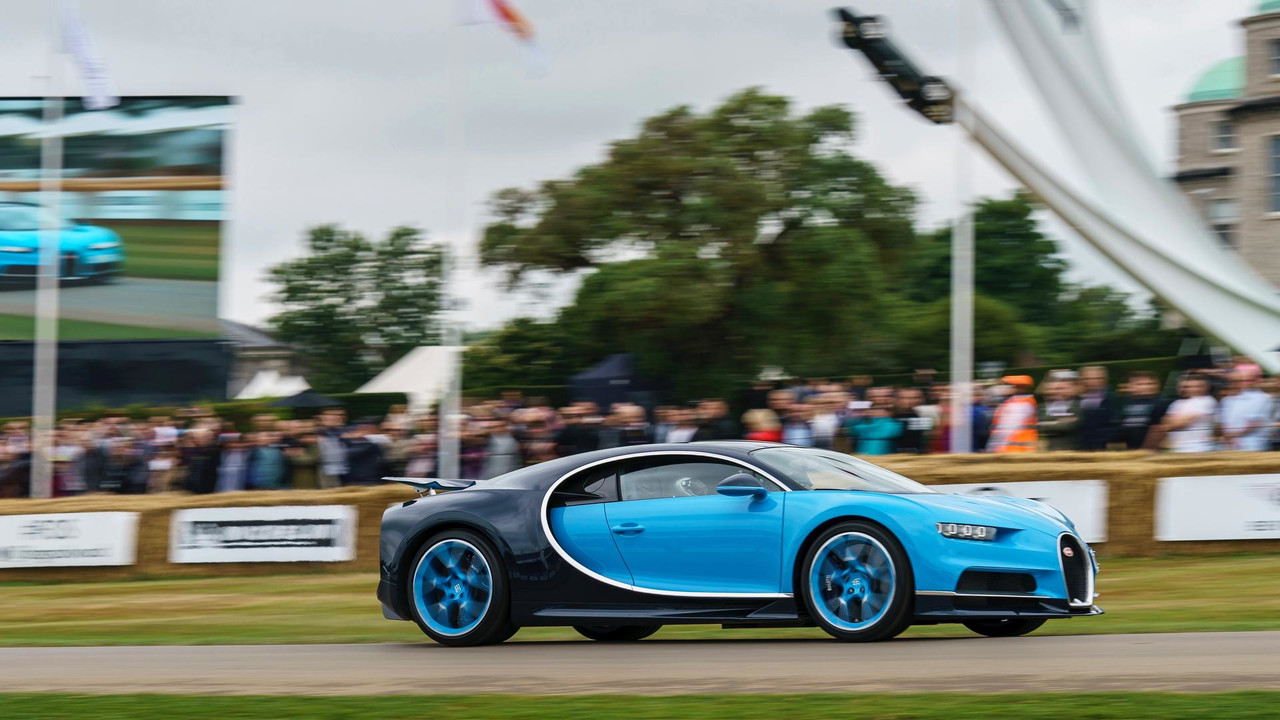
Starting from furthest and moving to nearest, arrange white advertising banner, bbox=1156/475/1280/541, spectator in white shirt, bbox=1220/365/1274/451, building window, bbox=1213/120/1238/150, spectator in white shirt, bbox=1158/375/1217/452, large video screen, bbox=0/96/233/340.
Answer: building window, bbox=1213/120/1238/150, large video screen, bbox=0/96/233/340, spectator in white shirt, bbox=1158/375/1217/452, spectator in white shirt, bbox=1220/365/1274/451, white advertising banner, bbox=1156/475/1280/541


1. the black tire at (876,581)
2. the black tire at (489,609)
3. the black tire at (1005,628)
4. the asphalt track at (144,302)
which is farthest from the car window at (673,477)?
the asphalt track at (144,302)

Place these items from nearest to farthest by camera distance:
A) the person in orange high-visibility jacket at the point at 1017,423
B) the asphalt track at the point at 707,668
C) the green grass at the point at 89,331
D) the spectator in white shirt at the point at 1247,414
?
the asphalt track at the point at 707,668, the spectator in white shirt at the point at 1247,414, the person in orange high-visibility jacket at the point at 1017,423, the green grass at the point at 89,331

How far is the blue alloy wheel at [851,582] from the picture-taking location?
8.35 m

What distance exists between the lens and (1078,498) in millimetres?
14305

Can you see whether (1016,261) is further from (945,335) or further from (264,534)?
(264,534)

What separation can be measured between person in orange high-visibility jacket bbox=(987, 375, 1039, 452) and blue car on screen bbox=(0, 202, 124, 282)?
34.8 m

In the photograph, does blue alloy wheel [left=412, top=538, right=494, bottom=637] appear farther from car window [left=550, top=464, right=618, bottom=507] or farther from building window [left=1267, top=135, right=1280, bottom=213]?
building window [left=1267, top=135, right=1280, bottom=213]

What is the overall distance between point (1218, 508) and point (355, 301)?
224ft

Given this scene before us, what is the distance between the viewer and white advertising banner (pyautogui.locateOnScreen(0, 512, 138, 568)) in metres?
17.7

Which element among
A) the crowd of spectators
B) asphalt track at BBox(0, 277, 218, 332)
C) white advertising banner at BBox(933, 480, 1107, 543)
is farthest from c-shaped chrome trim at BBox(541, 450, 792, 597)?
asphalt track at BBox(0, 277, 218, 332)

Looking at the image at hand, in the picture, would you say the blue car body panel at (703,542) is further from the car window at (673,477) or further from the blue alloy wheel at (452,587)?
the blue alloy wheel at (452,587)

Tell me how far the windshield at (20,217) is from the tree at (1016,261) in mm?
43646

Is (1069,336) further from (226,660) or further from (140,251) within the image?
(226,660)

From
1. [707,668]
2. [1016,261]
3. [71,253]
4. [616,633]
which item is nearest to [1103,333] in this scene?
[1016,261]
